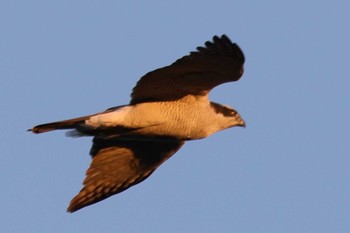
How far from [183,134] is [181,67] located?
1.15m

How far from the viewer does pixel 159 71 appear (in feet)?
44.0

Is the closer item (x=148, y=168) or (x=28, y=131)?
(x=28, y=131)

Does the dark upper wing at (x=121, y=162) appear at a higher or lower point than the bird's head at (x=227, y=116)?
lower

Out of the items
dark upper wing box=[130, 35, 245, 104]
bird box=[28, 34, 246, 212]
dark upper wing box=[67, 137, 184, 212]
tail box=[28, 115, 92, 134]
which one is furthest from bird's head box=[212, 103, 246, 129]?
tail box=[28, 115, 92, 134]

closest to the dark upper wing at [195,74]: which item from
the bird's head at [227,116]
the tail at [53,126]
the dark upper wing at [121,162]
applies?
the bird's head at [227,116]

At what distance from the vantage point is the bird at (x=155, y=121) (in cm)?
1348

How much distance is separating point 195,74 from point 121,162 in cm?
223

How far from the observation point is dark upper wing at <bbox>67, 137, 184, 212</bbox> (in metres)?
15.0

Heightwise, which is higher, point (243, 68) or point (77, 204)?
point (243, 68)

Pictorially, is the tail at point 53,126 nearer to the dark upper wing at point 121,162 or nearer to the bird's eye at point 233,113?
the dark upper wing at point 121,162

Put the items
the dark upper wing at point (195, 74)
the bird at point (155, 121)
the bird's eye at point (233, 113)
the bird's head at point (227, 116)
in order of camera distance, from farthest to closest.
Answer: the bird's eye at point (233, 113)
the bird's head at point (227, 116)
the bird at point (155, 121)
the dark upper wing at point (195, 74)

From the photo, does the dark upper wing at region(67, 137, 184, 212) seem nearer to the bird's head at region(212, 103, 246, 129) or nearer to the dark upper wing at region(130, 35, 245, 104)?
the bird's head at region(212, 103, 246, 129)

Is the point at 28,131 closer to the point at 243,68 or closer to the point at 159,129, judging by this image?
the point at 159,129

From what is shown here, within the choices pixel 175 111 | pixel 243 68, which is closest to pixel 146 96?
pixel 175 111
